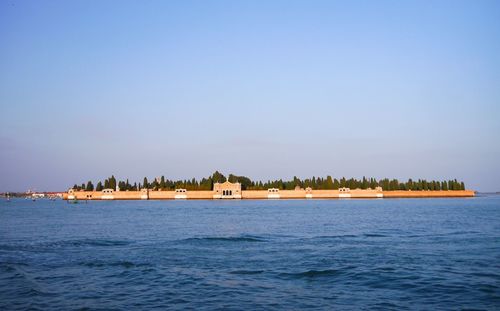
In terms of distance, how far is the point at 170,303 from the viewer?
13133 mm

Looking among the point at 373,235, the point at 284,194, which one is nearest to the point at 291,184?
the point at 284,194

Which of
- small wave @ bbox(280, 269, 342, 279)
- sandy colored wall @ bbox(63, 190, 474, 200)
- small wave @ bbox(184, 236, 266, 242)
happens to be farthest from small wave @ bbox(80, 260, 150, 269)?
Result: sandy colored wall @ bbox(63, 190, 474, 200)

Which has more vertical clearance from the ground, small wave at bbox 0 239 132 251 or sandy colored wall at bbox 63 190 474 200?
sandy colored wall at bbox 63 190 474 200

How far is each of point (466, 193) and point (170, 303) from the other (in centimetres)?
14249

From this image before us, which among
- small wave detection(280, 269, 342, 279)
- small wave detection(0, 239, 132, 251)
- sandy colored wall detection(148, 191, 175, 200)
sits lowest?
small wave detection(280, 269, 342, 279)

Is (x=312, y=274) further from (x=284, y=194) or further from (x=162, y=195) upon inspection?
(x=162, y=195)

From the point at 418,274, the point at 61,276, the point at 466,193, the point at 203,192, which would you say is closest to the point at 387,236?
the point at 418,274

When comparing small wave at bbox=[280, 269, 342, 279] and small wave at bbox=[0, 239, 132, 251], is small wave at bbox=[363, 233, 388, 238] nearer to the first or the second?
small wave at bbox=[280, 269, 342, 279]

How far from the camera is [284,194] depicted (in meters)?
139

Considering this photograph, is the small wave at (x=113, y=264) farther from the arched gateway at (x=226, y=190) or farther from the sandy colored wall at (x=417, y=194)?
the sandy colored wall at (x=417, y=194)

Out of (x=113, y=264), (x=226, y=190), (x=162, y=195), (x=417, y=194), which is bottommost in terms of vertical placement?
(x=113, y=264)

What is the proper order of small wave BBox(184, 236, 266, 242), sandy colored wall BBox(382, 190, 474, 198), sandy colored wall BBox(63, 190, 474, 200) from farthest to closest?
sandy colored wall BBox(382, 190, 474, 198)
sandy colored wall BBox(63, 190, 474, 200)
small wave BBox(184, 236, 266, 242)

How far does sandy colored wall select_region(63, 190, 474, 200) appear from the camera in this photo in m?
→ 136

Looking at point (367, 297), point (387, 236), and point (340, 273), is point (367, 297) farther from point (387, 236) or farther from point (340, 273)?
point (387, 236)
